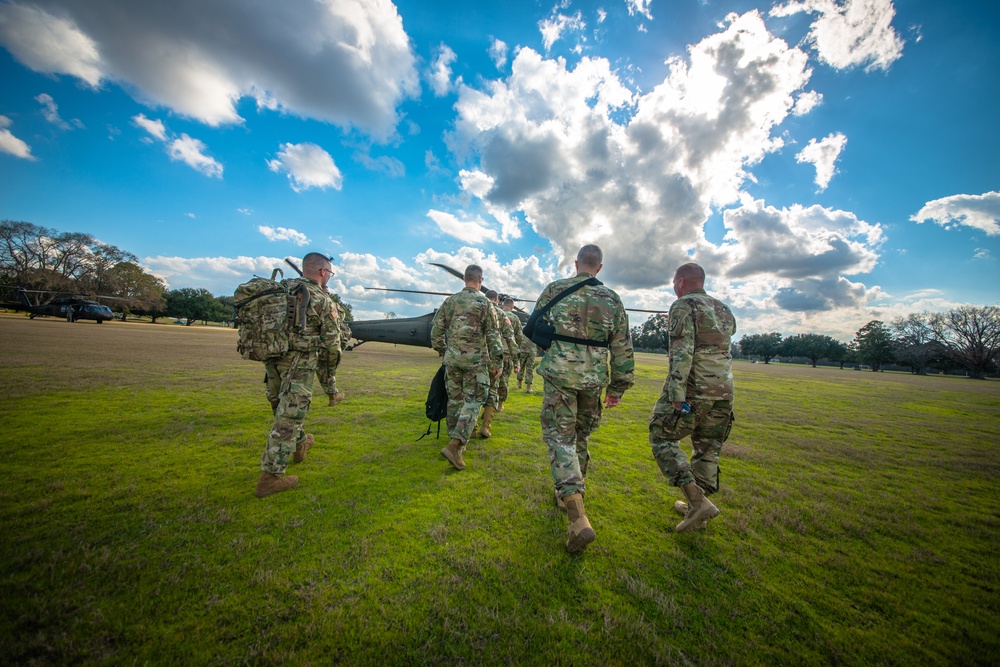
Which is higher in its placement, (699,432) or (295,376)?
(295,376)

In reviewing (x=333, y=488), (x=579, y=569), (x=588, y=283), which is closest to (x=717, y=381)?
(x=588, y=283)

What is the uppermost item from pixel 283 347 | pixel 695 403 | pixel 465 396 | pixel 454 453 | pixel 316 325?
pixel 316 325

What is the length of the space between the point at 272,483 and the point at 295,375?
1.15m

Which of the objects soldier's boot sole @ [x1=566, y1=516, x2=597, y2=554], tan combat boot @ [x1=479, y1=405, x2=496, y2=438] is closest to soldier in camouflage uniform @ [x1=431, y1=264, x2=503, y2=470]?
tan combat boot @ [x1=479, y1=405, x2=496, y2=438]

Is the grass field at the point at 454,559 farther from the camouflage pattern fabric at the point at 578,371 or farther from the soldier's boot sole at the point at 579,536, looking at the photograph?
the camouflage pattern fabric at the point at 578,371

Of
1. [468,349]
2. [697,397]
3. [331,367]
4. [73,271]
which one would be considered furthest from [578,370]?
[73,271]

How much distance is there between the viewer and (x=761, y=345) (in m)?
91.4

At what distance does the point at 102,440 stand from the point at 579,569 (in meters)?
6.43

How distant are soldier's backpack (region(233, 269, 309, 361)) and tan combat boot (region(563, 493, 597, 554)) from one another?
339 centimetres

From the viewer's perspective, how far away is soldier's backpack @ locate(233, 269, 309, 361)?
3.76 metres

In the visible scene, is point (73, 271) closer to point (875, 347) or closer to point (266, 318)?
point (266, 318)

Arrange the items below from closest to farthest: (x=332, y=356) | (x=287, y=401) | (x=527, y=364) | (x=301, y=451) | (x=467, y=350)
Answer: (x=287, y=401), (x=301, y=451), (x=332, y=356), (x=467, y=350), (x=527, y=364)

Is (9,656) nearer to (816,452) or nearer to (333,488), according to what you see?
(333,488)

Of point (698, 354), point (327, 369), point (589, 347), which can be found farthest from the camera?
point (327, 369)
